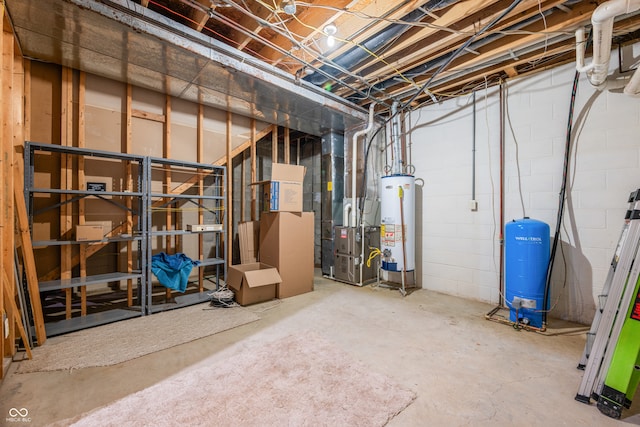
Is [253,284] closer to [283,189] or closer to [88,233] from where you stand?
[283,189]

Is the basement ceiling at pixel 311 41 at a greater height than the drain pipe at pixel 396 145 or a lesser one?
greater

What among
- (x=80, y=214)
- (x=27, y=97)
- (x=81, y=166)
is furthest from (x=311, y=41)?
(x=80, y=214)

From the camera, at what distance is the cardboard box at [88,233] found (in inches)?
94.7

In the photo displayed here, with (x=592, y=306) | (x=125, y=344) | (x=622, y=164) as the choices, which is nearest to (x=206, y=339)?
(x=125, y=344)

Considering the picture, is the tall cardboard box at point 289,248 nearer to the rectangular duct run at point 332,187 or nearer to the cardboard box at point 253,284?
the cardboard box at point 253,284

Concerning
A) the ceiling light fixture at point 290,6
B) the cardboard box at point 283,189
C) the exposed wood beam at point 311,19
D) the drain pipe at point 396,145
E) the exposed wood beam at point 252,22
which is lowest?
the cardboard box at point 283,189

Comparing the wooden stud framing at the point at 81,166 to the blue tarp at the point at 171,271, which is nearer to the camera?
the wooden stud framing at the point at 81,166

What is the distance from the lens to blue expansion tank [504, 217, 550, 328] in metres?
2.41

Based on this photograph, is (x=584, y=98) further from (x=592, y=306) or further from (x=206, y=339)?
(x=206, y=339)

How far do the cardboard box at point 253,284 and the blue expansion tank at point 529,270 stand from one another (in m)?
2.40

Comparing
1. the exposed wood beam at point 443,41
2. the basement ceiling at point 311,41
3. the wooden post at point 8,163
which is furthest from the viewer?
the exposed wood beam at point 443,41

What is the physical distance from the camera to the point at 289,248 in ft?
10.9

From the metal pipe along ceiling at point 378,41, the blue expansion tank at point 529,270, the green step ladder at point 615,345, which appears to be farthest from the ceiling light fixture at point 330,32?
the green step ladder at point 615,345

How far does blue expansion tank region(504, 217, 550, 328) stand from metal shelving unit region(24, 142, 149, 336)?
3634 millimetres
